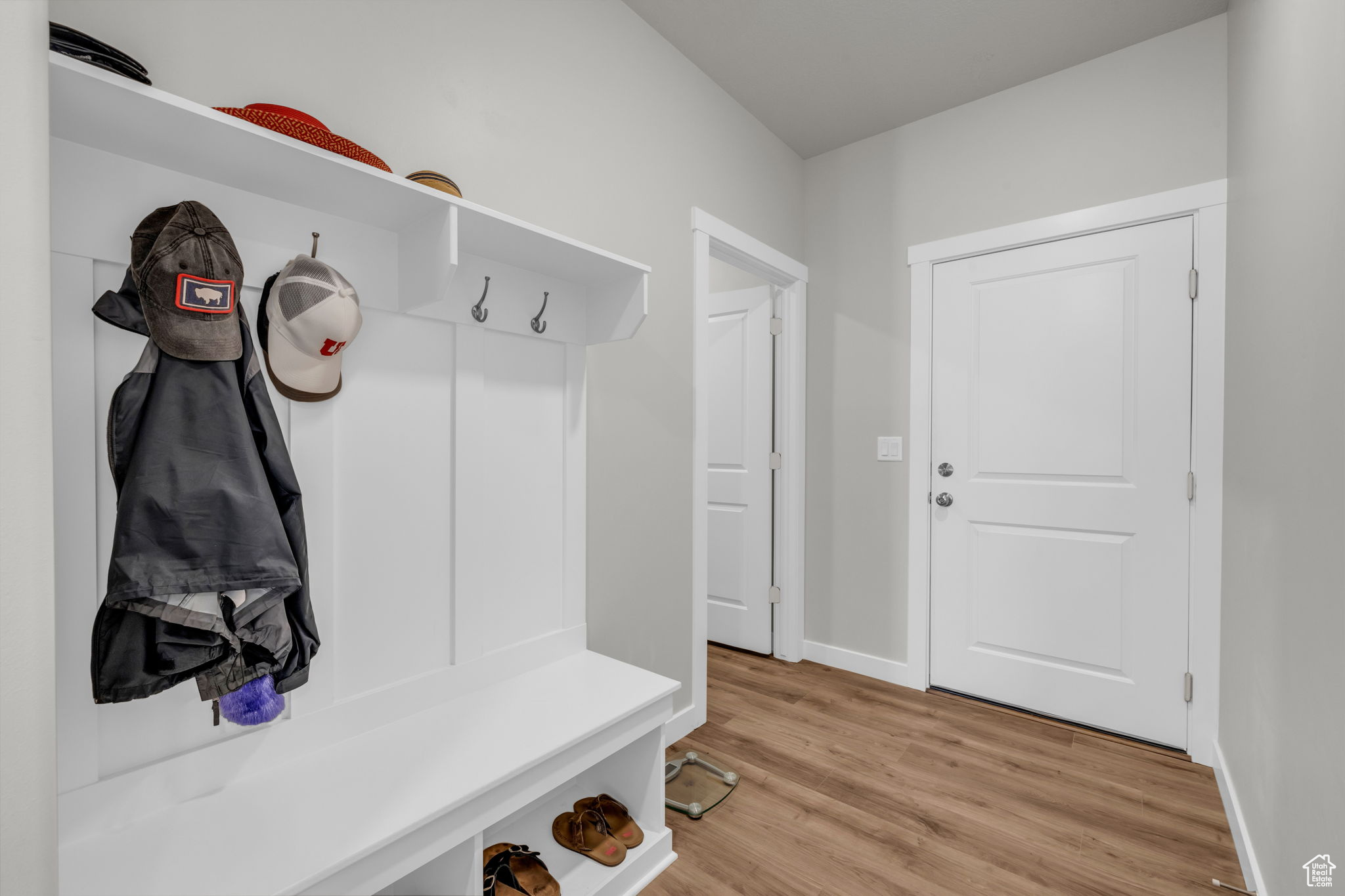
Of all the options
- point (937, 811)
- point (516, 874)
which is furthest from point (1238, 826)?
point (516, 874)

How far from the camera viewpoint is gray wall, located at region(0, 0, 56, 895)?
1.71ft

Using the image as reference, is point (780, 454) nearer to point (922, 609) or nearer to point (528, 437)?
point (922, 609)

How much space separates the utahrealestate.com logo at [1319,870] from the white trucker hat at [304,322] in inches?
75.8

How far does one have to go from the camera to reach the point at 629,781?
162cm

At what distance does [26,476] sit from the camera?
1.77ft

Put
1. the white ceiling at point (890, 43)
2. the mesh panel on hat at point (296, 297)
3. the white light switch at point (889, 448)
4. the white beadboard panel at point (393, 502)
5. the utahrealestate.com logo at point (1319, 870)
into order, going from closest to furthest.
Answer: the utahrealestate.com logo at point (1319, 870) < the mesh panel on hat at point (296, 297) < the white beadboard panel at point (393, 502) < the white ceiling at point (890, 43) < the white light switch at point (889, 448)

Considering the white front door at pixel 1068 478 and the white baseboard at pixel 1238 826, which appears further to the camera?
the white front door at pixel 1068 478

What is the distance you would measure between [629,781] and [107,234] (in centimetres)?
162

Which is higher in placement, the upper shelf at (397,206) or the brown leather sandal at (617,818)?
the upper shelf at (397,206)

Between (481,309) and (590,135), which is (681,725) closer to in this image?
(481,309)

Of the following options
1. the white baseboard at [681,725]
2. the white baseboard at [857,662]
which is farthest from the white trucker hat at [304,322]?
the white baseboard at [857,662]

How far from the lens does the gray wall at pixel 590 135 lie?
3.79 feet

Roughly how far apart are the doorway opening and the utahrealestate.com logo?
2025 millimetres

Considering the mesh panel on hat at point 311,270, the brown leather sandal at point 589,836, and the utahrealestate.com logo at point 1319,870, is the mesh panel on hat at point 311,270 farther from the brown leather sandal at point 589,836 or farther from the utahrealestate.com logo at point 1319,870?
the utahrealestate.com logo at point 1319,870
